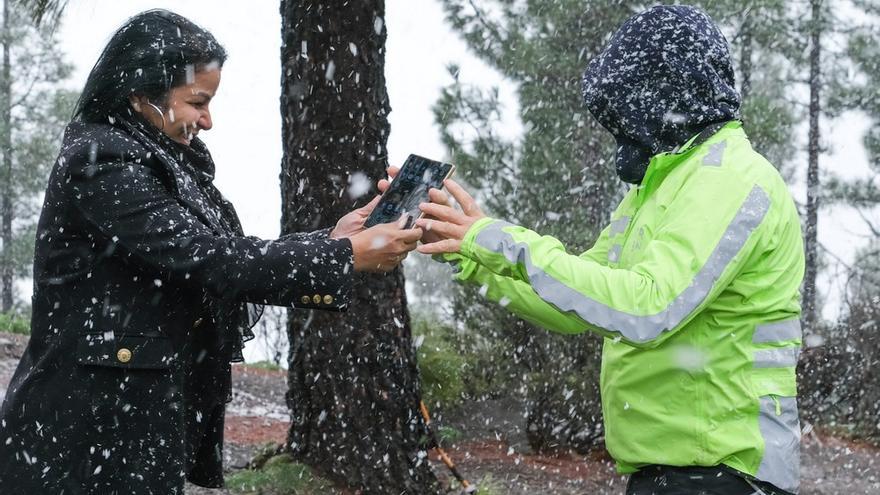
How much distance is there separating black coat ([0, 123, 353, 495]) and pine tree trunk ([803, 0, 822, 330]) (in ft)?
53.8

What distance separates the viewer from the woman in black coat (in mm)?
2543

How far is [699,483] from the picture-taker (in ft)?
7.71

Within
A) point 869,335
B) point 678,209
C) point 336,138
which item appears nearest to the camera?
point 678,209

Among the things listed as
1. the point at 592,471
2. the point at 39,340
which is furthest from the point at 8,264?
the point at 39,340

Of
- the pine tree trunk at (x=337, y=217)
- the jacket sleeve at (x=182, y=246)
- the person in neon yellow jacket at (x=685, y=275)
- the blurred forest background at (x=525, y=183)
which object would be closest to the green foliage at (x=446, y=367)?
the blurred forest background at (x=525, y=183)

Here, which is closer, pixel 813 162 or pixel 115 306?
pixel 115 306

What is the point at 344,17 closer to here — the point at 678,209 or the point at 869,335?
the point at 678,209

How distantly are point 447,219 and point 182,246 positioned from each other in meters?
0.70

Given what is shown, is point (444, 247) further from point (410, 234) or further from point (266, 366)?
point (266, 366)

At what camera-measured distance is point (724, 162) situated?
7.59 feet

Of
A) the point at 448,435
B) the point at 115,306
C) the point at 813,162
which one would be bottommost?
the point at 448,435

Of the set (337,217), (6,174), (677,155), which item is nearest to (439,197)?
(677,155)

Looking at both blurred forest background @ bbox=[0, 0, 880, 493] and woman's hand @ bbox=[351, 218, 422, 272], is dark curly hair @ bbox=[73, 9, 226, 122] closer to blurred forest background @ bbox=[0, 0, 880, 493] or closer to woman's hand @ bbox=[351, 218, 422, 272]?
woman's hand @ bbox=[351, 218, 422, 272]

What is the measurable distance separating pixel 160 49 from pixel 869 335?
32.6 ft
